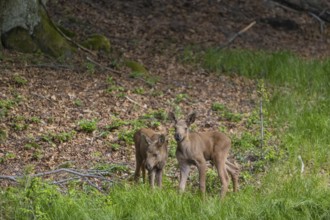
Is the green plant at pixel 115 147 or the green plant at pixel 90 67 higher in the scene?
the green plant at pixel 90 67

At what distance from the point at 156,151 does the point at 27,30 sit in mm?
5646

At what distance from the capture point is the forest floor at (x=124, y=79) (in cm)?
986

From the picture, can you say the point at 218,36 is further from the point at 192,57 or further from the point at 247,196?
the point at 247,196

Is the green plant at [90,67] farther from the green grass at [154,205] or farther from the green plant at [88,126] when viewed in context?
the green grass at [154,205]

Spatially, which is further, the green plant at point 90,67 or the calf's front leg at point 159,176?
the green plant at point 90,67

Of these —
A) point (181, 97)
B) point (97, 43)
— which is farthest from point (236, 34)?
point (181, 97)

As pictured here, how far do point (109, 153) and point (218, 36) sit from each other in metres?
7.41

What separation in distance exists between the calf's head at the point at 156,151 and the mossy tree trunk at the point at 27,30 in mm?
5403

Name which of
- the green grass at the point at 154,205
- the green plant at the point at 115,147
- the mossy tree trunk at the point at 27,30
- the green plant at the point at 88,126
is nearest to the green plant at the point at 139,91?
the mossy tree trunk at the point at 27,30

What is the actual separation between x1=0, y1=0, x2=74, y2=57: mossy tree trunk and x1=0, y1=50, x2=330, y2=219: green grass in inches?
114

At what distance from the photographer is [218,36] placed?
16.5m

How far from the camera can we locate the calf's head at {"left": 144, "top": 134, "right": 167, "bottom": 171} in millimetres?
7968

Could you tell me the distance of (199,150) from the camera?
8164 millimetres

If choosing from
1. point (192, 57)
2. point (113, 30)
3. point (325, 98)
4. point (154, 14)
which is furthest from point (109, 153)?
point (154, 14)
